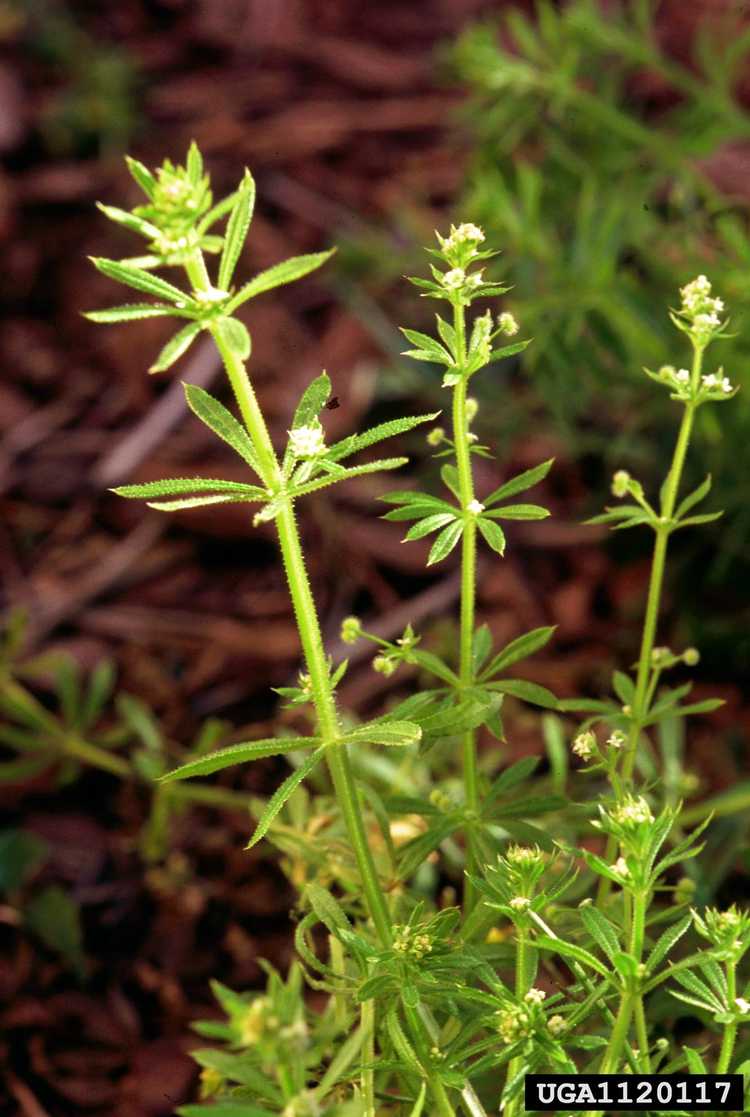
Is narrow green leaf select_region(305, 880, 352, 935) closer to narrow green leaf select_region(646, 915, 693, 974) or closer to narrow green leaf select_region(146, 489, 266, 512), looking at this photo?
narrow green leaf select_region(646, 915, 693, 974)

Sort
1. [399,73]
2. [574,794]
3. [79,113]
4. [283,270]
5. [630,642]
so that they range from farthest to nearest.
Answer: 1. [399,73]
2. [79,113]
3. [630,642]
4. [574,794]
5. [283,270]

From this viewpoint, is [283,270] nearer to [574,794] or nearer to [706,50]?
[574,794]

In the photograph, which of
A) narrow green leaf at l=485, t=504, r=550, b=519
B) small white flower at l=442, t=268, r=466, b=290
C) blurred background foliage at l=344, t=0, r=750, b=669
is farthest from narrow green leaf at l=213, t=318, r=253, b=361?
blurred background foliage at l=344, t=0, r=750, b=669

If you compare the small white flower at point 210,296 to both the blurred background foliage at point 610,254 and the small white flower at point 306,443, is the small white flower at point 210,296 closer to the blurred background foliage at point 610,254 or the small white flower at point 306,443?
the small white flower at point 306,443

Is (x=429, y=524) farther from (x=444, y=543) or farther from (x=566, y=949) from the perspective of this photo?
(x=566, y=949)

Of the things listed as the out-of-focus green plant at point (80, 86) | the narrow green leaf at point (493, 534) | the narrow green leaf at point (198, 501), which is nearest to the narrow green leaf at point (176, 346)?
the narrow green leaf at point (198, 501)

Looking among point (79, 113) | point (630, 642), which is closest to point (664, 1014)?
point (630, 642)
